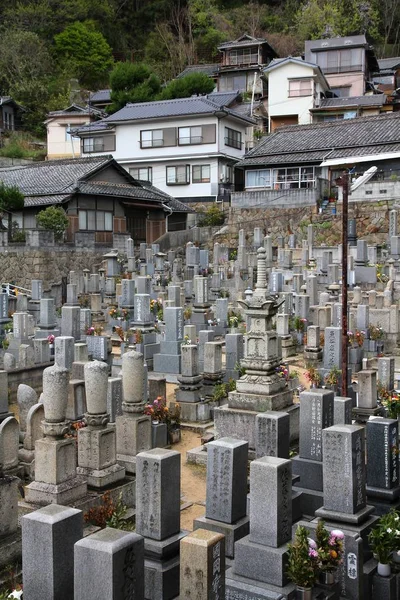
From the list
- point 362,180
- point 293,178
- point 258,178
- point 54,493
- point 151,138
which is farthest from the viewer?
point 151,138

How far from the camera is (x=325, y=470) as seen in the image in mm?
6938

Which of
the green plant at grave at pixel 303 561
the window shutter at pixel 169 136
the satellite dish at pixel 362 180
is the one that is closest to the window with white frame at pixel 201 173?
the window shutter at pixel 169 136

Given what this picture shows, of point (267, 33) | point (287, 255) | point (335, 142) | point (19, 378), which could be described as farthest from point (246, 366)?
point (267, 33)

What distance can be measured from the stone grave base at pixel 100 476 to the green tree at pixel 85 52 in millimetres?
50704

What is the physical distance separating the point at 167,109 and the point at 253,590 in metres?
38.9

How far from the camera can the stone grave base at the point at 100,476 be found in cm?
866

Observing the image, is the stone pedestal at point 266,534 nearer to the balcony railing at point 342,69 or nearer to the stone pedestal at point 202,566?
the stone pedestal at point 202,566

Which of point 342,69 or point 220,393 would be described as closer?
point 220,393

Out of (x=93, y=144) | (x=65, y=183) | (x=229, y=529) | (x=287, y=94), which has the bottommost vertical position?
(x=229, y=529)

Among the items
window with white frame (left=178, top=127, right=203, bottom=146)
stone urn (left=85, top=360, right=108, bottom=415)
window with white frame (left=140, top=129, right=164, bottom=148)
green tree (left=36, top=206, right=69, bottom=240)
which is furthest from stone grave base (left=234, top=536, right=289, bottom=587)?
window with white frame (left=140, top=129, right=164, bottom=148)

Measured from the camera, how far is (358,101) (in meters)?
45.1

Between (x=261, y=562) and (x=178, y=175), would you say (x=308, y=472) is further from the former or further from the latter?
(x=178, y=175)

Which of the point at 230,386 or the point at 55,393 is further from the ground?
the point at 55,393

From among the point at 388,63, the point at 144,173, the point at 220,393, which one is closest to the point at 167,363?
the point at 220,393
